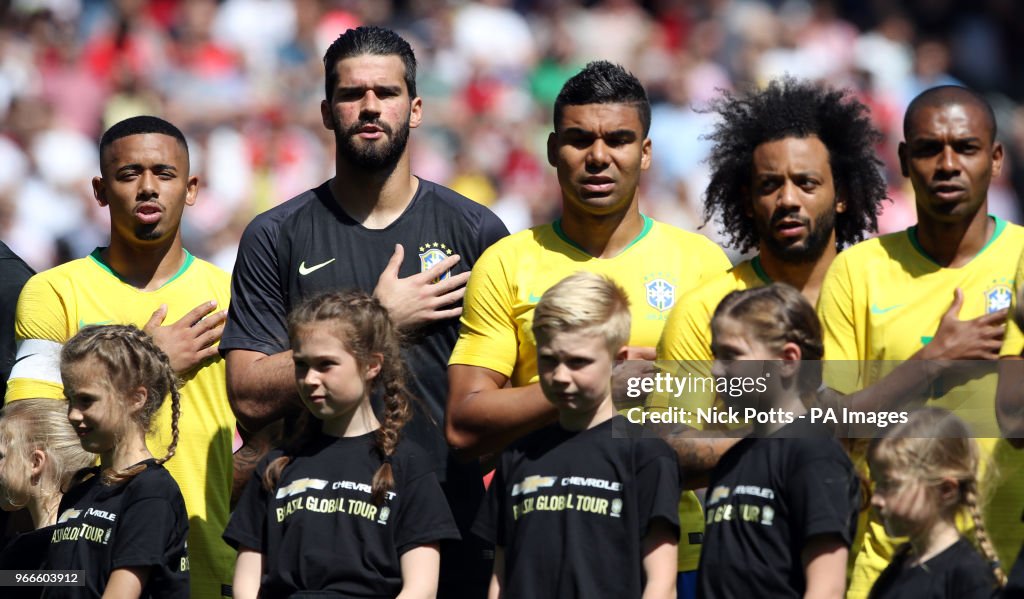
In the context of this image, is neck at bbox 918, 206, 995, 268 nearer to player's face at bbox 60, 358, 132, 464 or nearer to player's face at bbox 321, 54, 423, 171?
player's face at bbox 321, 54, 423, 171

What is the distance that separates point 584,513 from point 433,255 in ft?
4.87

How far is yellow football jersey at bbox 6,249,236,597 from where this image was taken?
5.98 metres

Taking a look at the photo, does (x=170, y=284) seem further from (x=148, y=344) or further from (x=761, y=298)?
(x=761, y=298)

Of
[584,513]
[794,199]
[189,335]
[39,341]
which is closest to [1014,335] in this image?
[794,199]

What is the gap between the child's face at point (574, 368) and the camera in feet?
15.8

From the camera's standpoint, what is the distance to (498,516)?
491cm

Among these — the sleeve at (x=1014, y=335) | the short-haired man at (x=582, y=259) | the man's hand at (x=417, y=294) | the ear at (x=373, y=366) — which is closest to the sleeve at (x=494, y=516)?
the short-haired man at (x=582, y=259)

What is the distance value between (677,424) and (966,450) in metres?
0.98

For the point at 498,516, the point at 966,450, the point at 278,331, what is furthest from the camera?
the point at 278,331

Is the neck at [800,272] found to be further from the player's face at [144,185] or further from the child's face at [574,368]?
the player's face at [144,185]

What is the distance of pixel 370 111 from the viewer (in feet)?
19.3

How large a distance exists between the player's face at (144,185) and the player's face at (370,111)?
732 mm

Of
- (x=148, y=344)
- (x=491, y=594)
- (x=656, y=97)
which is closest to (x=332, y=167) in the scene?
(x=656, y=97)

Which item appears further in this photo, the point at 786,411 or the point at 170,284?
the point at 170,284
